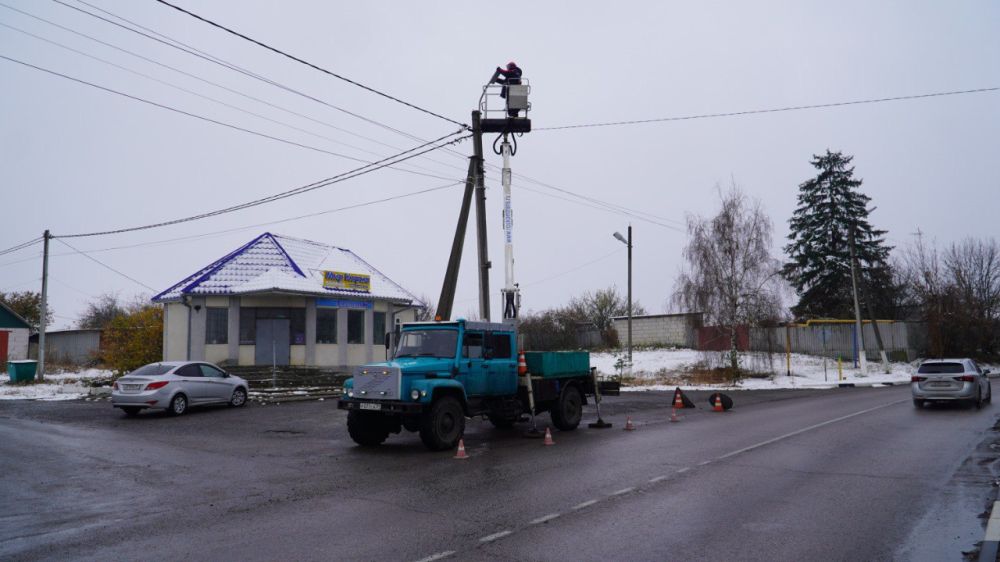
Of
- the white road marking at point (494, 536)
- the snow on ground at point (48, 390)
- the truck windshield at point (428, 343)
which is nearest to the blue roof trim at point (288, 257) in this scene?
the snow on ground at point (48, 390)

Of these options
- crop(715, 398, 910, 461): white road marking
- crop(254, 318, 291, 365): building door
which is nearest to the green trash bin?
crop(254, 318, 291, 365): building door

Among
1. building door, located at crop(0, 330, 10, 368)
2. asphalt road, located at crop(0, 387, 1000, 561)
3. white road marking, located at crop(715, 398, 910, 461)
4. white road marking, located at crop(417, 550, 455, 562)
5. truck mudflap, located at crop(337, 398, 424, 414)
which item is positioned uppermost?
building door, located at crop(0, 330, 10, 368)

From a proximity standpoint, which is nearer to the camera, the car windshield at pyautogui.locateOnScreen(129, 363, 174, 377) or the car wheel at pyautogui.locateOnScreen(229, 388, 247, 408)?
the car windshield at pyautogui.locateOnScreen(129, 363, 174, 377)

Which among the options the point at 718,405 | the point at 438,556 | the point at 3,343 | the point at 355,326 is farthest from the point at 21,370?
the point at 438,556

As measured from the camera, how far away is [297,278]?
1176 inches

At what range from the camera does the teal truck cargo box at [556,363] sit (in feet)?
49.1

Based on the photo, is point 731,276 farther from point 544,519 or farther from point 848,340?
point 544,519

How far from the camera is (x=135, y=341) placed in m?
30.0

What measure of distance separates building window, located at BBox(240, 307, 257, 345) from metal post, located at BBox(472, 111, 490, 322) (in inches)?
552

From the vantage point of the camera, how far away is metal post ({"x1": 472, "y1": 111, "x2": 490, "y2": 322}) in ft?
63.2

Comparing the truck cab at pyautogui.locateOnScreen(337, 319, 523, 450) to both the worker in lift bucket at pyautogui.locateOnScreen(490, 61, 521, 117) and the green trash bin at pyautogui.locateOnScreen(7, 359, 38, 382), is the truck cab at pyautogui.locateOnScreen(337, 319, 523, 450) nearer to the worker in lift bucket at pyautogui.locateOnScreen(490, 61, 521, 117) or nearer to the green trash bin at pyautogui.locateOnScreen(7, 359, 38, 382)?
the worker in lift bucket at pyautogui.locateOnScreen(490, 61, 521, 117)

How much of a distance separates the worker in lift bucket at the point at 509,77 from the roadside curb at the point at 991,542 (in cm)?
1590

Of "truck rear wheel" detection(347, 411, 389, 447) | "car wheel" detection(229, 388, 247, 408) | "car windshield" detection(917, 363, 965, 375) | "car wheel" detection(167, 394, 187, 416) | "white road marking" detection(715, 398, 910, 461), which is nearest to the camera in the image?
"white road marking" detection(715, 398, 910, 461)

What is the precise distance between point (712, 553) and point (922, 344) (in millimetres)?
45329
